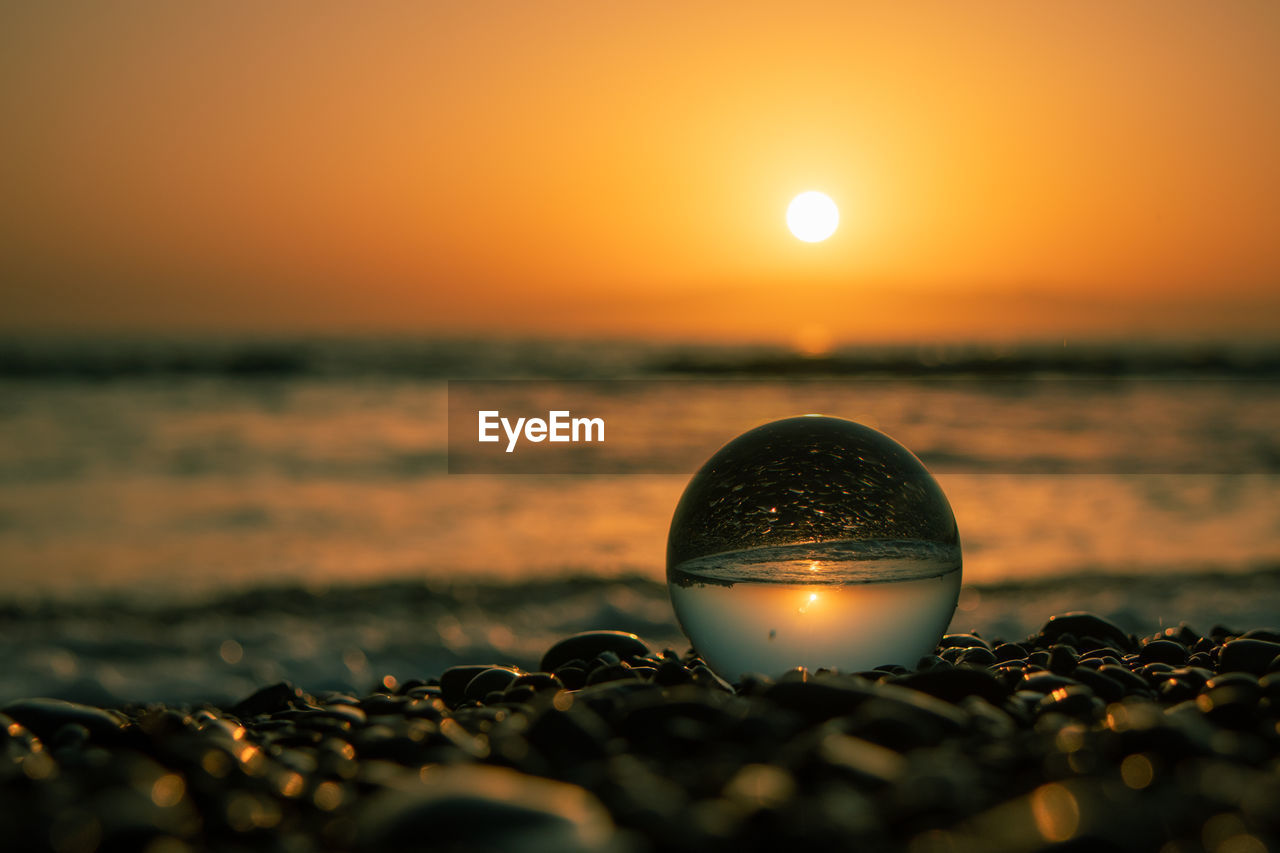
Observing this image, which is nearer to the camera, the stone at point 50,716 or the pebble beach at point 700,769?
the pebble beach at point 700,769

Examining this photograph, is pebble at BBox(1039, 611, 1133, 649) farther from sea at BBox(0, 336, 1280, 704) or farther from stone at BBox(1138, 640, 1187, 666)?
sea at BBox(0, 336, 1280, 704)

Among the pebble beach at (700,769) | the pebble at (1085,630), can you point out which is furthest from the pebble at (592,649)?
the pebble at (1085,630)

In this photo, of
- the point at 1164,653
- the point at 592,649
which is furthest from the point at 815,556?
the point at 1164,653

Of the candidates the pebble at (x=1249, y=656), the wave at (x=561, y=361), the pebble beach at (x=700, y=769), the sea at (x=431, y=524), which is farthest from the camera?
the wave at (x=561, y=361)

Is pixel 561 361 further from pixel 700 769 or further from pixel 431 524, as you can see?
pixel 700 769

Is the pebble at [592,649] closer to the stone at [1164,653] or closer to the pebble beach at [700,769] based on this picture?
the pebble beach at [700,769]

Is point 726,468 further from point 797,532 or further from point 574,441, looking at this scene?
point 574,441
